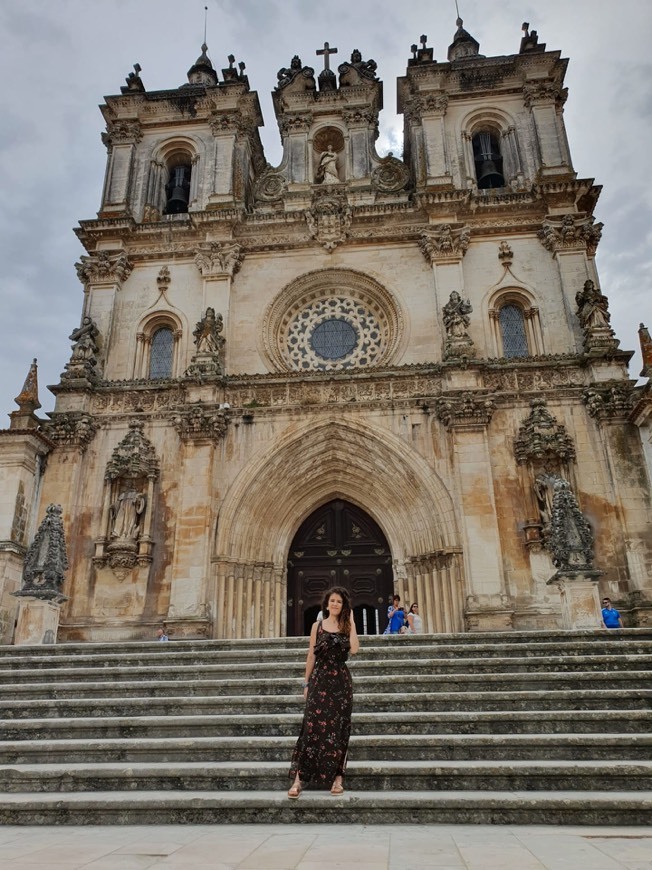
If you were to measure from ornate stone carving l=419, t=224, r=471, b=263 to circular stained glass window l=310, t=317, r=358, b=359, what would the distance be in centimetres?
307

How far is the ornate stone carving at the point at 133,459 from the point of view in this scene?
15992 millimetres

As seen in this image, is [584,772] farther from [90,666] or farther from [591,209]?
[591,209]

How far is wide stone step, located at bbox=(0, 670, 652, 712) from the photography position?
749cm

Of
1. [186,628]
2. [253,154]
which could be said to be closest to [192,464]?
[186,628]

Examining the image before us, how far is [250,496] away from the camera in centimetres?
1586

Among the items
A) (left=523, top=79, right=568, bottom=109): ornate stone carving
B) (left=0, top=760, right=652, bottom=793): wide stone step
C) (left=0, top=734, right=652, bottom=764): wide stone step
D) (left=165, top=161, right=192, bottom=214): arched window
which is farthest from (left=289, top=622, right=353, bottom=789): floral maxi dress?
(left=523, top=79, right=568, bottom=109): ornate stone carving

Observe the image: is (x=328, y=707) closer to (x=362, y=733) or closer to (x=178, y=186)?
(x=362, y=733)

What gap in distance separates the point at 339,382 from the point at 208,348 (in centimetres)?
364

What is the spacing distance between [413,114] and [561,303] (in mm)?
8202

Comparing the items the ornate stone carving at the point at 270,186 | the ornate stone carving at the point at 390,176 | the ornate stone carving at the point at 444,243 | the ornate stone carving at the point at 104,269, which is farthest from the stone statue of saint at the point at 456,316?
the ornate stone carving at the point at 104,269

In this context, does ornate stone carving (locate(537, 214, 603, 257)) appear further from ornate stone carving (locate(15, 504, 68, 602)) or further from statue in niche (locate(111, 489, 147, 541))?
ornate stone carving (locate(15, 504, 68, 602))

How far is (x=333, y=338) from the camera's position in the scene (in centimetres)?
1867
